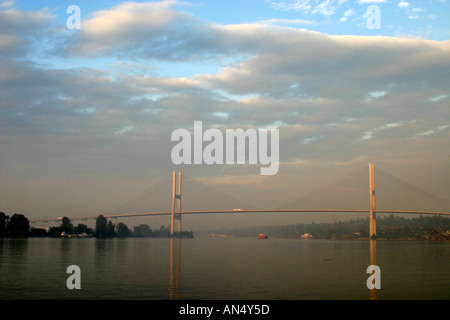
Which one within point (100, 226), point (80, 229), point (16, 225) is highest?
point (16, 225)

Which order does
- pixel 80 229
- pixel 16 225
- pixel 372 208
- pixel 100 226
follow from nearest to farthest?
pixel 372 208 → pixel 16 225 → pixel 100 226 → pixel 80 229

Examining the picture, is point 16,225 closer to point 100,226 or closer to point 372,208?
point 100,226

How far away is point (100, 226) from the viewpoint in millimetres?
100875

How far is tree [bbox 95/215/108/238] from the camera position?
10025 centimetres

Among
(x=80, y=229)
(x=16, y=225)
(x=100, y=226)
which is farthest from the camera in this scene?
(x=80, y=229)

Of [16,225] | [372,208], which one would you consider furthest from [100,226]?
[372,208]

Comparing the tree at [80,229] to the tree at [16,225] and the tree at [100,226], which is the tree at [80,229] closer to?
the tree at [100,226]

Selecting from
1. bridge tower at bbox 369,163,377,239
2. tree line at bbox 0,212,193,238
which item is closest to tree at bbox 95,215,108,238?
tree line at bbox 0,212,193,238

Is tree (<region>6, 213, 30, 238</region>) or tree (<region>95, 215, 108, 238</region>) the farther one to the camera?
tree (<region>95, 215, 108, 238</region>)

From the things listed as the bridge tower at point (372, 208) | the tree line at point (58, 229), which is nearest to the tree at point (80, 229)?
the tree line at point (58, 229)

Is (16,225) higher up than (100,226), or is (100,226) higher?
(16,225)

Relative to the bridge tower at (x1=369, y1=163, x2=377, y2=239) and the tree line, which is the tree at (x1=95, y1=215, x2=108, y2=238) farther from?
the bridge tower at (x1=369, y1=163, x2=377, y2=239)

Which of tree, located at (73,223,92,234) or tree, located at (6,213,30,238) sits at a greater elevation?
tree, located at (6,213,30,238)
